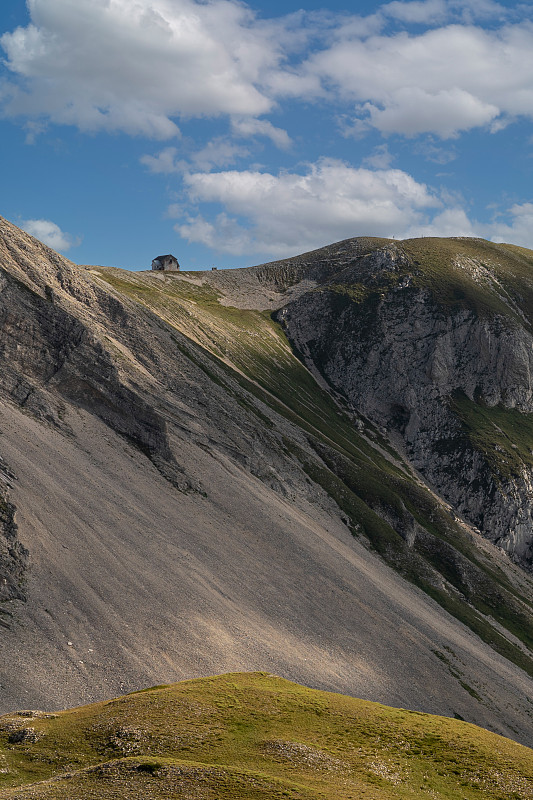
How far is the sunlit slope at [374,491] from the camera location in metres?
120

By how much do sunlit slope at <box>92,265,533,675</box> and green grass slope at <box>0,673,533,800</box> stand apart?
2722 inches

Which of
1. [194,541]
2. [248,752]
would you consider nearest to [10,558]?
[194,541]

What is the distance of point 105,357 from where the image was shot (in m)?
112

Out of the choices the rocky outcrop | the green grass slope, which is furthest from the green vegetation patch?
the rocky outcrop

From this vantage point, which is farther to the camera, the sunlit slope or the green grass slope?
the sunlit slope

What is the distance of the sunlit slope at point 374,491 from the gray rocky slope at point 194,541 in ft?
1.75

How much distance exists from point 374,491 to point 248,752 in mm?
96286

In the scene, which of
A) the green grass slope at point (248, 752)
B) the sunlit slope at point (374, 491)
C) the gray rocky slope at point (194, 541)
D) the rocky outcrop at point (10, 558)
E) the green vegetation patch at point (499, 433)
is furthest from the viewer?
the green vegetation patch at point (499, 433)

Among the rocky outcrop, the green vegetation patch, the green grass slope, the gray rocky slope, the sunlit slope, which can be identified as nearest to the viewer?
the green grass slope

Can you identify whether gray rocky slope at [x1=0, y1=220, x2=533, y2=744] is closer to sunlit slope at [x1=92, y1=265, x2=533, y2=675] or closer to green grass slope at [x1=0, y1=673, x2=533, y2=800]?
sunlit slope at [x1=92, y1=265, x2=533, y2=675]

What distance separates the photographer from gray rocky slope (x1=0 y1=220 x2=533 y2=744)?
70312mm

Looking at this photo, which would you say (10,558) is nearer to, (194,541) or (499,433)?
(194,541)

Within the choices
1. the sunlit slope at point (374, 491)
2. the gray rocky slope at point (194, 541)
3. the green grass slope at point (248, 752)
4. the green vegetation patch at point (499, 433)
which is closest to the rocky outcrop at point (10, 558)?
the gray rocky slope at point (194, 541)

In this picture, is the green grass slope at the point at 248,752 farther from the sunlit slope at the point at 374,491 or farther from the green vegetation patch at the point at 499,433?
the green vegetation patch at the point at 499,433
